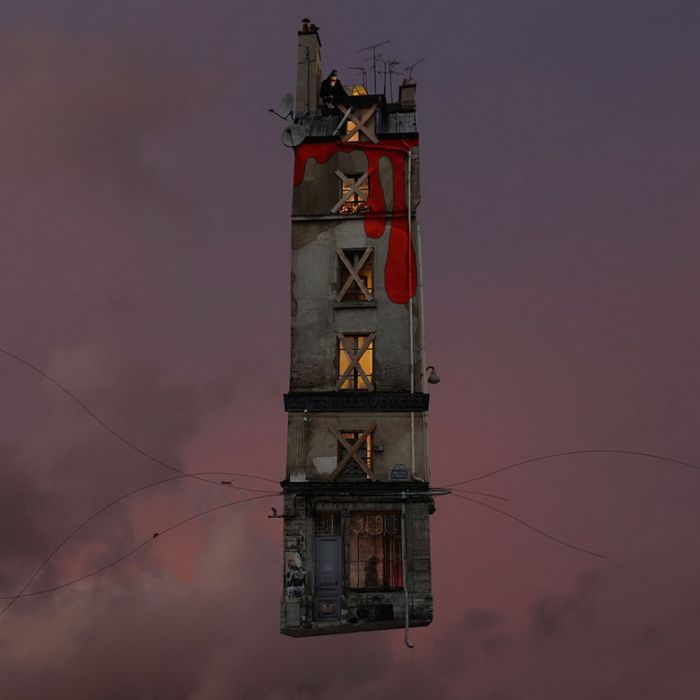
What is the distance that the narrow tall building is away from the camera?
4200cm

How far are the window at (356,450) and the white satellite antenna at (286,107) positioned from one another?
16.9 m

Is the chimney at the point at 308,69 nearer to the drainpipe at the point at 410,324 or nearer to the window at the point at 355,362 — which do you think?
the drainpipe at the point at 410,324

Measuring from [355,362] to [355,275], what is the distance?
170 inches

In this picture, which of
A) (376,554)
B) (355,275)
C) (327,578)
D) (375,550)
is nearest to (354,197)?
(355,275)

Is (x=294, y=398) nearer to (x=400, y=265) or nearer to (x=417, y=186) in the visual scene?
(x=400, y=265)

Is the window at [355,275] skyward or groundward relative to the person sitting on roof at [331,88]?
groundward

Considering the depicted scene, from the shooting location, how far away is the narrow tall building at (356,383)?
42000mm

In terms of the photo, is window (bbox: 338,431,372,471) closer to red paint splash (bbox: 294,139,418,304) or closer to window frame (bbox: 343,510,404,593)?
window frame (bbox: 343,510,404,593)

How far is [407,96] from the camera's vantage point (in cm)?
4894

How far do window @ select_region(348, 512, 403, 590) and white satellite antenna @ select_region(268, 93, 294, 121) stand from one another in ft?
68.1

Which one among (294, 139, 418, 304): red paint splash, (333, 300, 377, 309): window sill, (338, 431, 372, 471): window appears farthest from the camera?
(294, 139, 418, 304): red paint splash

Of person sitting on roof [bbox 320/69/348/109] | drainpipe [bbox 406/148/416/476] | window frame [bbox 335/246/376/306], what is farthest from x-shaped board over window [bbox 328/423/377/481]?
person sitting on roof [bbox 320/69/348/109]

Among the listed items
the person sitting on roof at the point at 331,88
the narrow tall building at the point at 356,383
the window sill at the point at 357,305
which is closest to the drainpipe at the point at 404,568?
the narrow tall building at the point at 356,383

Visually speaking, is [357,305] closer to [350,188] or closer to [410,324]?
[410,324]
